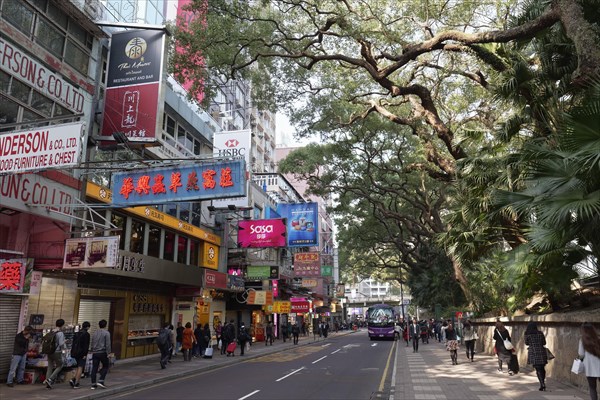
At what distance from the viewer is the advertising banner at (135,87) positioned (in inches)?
629

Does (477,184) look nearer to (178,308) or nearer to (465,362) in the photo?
(465,362)

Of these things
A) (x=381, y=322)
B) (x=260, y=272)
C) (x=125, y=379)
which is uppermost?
(x=260, y=272)

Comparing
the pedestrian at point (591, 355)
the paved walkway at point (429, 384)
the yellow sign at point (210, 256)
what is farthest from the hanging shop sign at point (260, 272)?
the pedestrian at point (591, 355)

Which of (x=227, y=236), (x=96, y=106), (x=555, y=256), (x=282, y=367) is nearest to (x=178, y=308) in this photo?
(x=227, y=236)

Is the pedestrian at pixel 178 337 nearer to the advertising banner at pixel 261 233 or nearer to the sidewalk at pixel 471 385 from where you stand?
the advertising banner at pixel 261 233

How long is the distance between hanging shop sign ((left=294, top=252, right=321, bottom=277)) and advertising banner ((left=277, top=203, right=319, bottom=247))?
4.47 m

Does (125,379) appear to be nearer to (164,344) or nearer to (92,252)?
(164,344)

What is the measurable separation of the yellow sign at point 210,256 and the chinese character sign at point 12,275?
44.0 feet

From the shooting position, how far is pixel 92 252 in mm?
13227

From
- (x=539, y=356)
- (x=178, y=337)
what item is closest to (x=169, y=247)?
(x=178, y=337)

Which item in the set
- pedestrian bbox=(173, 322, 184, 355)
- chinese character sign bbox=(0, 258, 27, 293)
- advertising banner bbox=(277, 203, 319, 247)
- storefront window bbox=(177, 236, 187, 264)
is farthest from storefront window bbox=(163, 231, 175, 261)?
chinese character sign bbox=(0, 258, 27, 293)

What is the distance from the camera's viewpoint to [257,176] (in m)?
43.3

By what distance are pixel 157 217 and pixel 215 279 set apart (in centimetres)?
625

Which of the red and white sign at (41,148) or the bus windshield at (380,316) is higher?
the red and white sign at (41,148)
